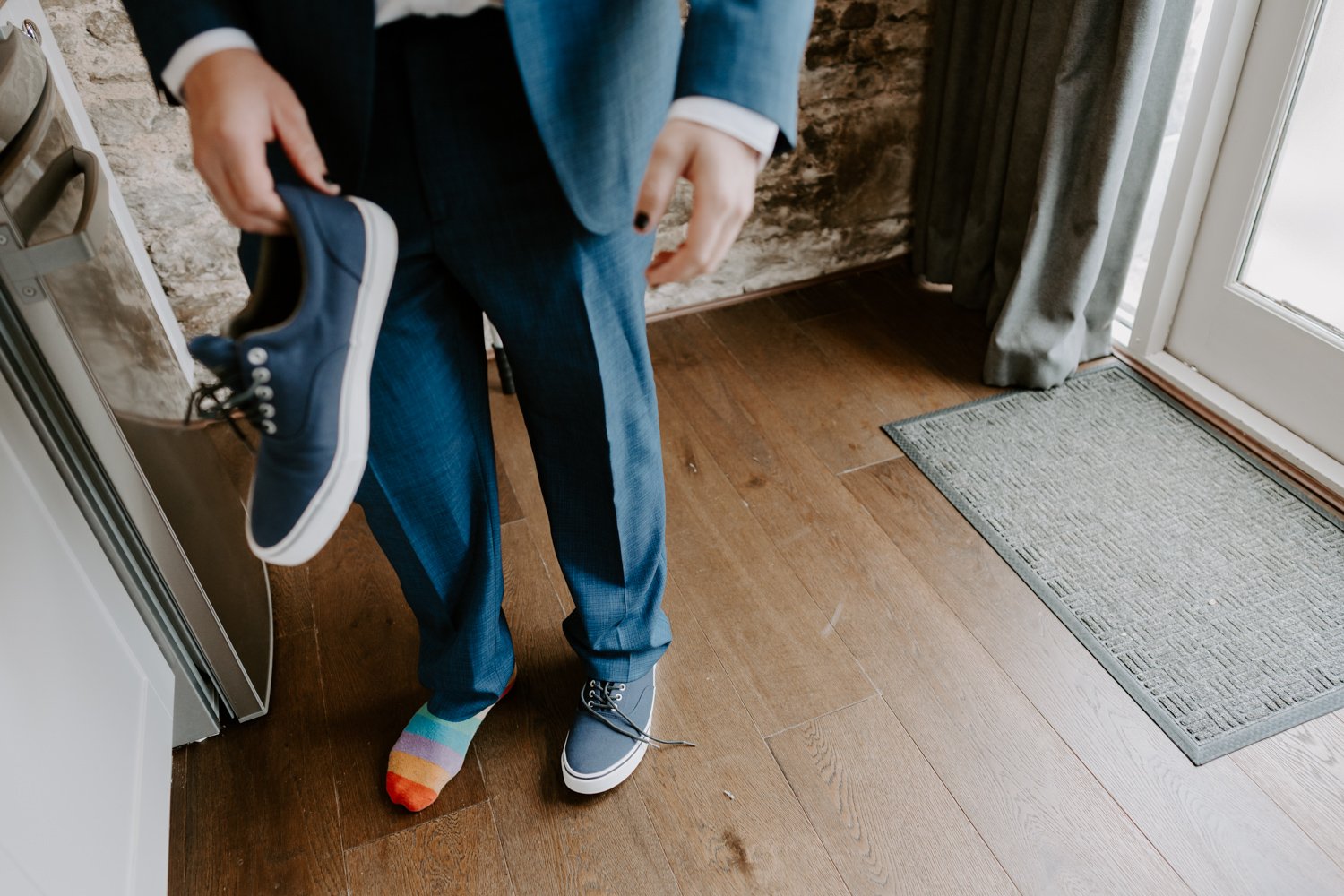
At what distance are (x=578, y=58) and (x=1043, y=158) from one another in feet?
3.91

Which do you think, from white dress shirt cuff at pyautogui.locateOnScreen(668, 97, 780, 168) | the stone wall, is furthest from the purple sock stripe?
the stone wall

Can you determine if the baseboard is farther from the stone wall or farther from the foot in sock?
the foot in sock

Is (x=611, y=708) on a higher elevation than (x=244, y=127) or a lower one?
lower

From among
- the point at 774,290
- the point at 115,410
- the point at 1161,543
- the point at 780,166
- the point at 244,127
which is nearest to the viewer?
the point at 244,127

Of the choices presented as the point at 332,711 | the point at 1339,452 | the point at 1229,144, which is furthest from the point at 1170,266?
the point at 332,711

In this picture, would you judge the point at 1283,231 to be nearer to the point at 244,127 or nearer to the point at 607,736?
the point at 607,736

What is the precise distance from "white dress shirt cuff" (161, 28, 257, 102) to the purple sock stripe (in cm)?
79

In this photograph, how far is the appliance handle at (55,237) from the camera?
844mm

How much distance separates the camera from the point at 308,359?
0.78m

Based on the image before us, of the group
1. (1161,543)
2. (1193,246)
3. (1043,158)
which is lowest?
(1161,543)

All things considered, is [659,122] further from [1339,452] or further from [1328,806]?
[1339,452]

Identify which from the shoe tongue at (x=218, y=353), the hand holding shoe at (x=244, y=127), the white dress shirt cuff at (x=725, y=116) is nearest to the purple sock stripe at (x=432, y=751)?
the shoe tongue at (x=218, y=353)

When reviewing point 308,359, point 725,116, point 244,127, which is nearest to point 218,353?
point 308,359

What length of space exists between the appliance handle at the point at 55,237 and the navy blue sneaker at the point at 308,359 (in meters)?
0.18
